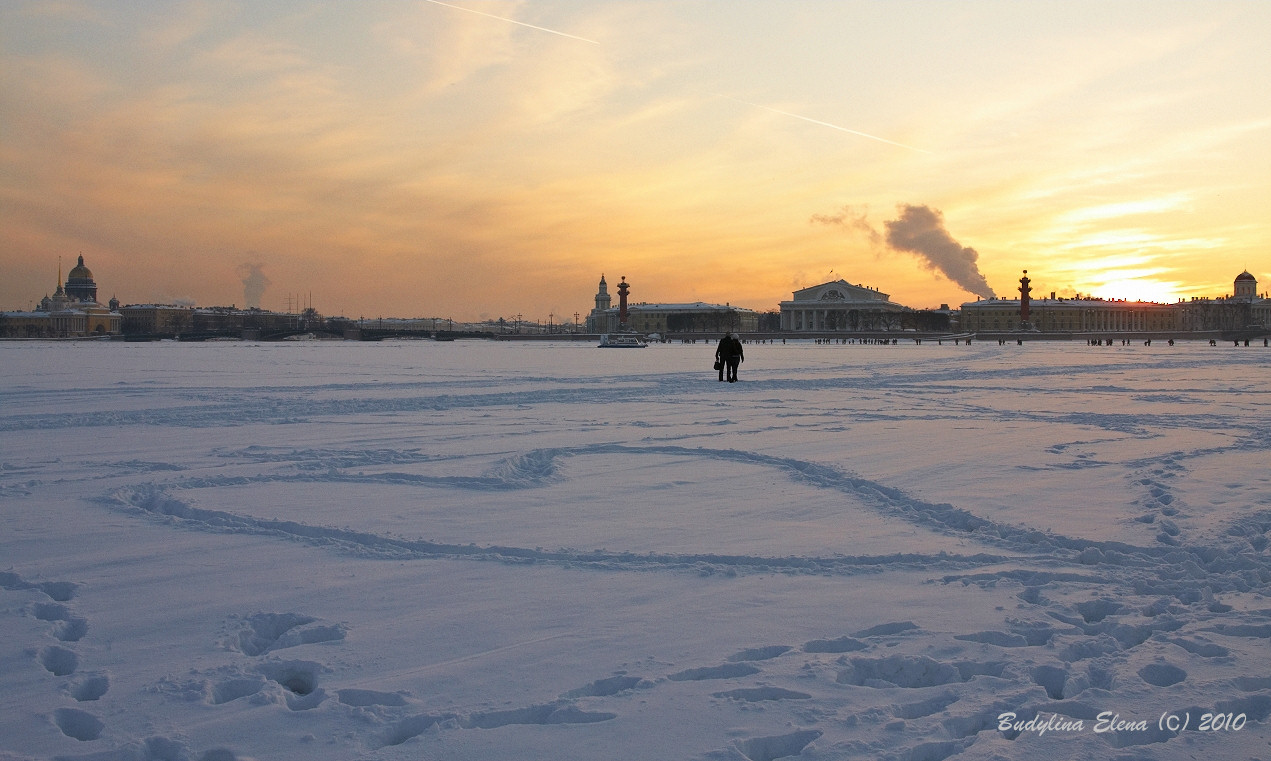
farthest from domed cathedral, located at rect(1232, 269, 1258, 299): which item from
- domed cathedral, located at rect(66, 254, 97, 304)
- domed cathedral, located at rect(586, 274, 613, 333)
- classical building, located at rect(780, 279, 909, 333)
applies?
domed cathedral, located at rect(66, 254, 97, 304)

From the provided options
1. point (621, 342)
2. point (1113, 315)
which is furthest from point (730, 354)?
point (1113, 315)

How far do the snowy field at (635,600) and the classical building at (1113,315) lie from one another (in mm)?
140787

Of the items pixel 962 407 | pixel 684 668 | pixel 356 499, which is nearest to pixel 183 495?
pixel 356 499

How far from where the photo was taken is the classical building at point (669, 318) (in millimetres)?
149500

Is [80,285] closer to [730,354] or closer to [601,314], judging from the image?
[601,314]

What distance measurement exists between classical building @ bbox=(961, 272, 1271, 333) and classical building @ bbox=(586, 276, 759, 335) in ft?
123

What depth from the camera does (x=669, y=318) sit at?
152250 mm

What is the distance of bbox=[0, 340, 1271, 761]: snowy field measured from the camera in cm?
368

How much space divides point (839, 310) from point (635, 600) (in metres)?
136

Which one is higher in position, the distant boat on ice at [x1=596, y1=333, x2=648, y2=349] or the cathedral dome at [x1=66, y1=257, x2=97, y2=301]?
the cathedral dome at [x1=66, y1=257, x2=97, y2=301]

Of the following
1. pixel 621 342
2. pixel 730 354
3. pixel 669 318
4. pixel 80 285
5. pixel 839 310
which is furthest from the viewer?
pixel 80 285

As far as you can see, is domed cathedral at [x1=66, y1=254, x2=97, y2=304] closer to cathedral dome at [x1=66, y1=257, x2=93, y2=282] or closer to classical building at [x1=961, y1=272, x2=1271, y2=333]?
cathedral dome at [x1=66, y1=257, x2=93, y2=282]

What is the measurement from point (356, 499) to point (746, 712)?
516cm

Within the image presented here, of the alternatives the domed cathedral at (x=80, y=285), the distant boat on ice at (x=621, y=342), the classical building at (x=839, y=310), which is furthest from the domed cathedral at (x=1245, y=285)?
the domed cathedral at (x=80, y=285)
